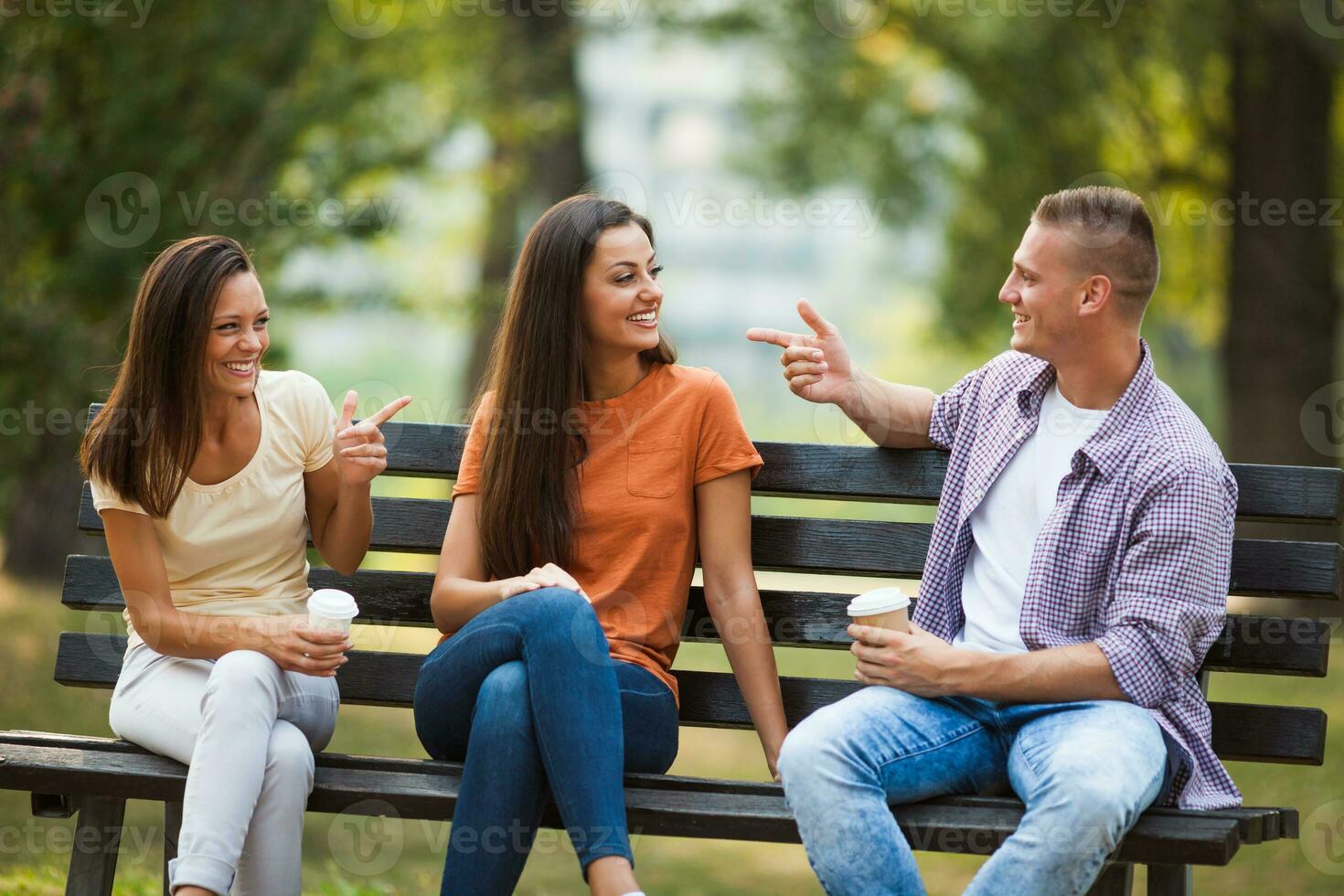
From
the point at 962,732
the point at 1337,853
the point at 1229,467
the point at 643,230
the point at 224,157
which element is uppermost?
the point at 224,157

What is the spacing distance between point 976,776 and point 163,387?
77.5 inches

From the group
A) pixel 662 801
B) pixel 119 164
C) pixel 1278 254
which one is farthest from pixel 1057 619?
pixel 1278 254

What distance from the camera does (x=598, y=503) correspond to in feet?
11.0

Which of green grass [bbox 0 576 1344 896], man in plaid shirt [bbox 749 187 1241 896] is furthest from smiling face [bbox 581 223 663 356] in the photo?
green grass [bbox 0 576 1344 896]

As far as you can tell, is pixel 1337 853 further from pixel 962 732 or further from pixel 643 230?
pixel 643 230

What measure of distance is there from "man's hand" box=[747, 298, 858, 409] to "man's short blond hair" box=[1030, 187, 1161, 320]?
1.86ft

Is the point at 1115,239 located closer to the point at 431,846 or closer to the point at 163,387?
the point at 163,387

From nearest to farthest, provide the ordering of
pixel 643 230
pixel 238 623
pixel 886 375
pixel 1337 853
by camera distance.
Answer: pixel 238 623
pixel 643 230
pixel 1337 853
pixel 886 375

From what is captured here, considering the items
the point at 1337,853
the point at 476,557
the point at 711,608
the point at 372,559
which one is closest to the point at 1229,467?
the point at 711,608

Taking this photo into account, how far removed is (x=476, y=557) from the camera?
337 centimetres

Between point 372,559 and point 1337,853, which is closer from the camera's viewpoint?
point 1337,853

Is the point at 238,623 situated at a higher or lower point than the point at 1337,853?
higher

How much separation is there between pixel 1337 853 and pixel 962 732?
10.4 feet

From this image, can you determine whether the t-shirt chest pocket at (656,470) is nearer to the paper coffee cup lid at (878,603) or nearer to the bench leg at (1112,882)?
the paper coffee cup lid at (878,603)
